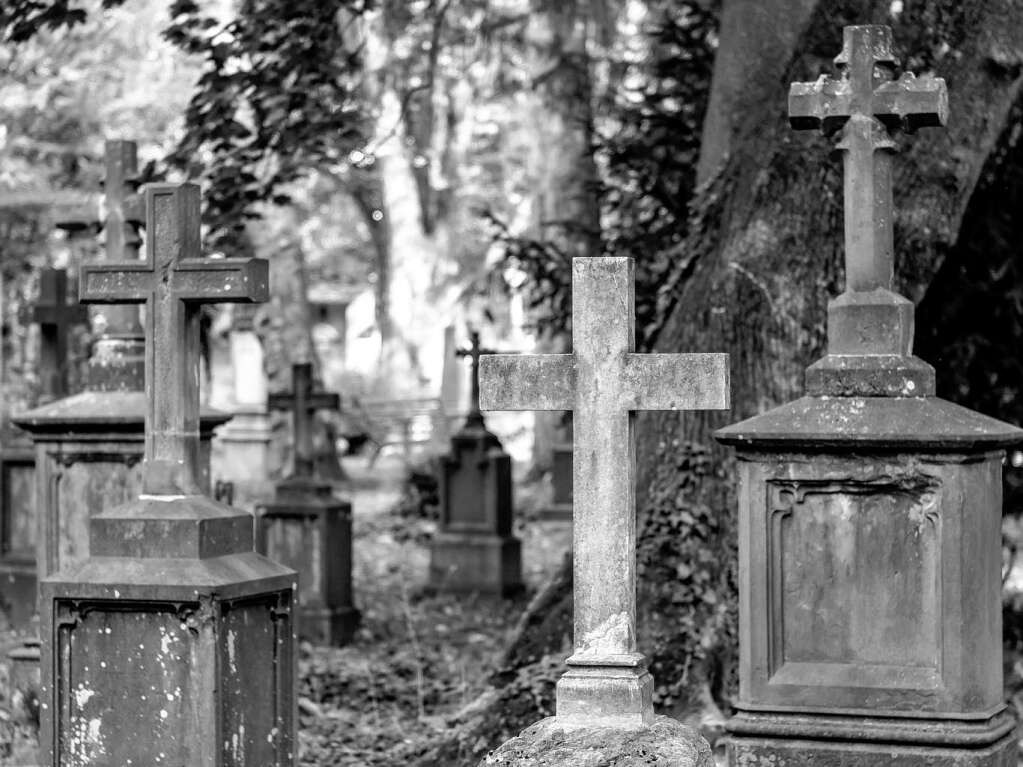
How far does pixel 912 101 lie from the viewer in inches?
231

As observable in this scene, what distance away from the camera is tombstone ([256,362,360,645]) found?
12227 mm

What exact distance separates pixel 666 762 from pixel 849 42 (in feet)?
8.95

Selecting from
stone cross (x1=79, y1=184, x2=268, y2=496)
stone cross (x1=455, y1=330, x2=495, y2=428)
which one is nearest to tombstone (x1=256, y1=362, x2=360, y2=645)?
stone cross (x1=455, y1=330, x2=495, y2=428)

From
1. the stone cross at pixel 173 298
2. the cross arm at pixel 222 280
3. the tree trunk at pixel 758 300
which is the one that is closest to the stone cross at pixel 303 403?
the tree trunk at pixel 758 300

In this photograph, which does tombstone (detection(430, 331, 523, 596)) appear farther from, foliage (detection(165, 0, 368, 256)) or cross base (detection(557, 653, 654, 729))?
cross base (detection(557, 653, 654, 729))

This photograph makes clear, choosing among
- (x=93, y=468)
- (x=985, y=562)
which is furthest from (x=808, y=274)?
(x=93, y=468)

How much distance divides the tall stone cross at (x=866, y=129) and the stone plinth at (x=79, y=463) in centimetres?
391

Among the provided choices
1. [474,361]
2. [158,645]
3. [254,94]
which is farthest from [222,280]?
[474,361]

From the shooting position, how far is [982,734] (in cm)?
539

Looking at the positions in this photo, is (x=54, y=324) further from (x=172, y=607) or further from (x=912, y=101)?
(x=912, y=101)

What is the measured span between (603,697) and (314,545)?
7.89 m

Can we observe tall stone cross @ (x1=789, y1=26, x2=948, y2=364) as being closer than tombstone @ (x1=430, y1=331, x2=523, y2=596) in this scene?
Yes

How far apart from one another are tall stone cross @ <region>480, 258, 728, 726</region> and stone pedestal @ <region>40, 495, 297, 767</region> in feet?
4.75

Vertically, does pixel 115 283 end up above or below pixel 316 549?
above
